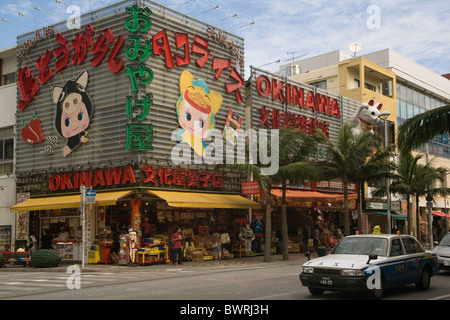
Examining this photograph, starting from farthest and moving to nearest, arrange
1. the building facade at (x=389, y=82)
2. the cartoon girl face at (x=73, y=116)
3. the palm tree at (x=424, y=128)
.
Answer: the building facade at (x=389, y=82) → the cartoon girl face at (x=73, y=116) → the palm tree at (x=424, y=128)

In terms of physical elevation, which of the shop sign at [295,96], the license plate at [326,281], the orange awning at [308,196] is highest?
the shop sign at [295,96]

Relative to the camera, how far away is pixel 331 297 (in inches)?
456

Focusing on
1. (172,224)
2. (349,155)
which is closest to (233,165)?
(172,224)

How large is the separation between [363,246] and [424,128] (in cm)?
464

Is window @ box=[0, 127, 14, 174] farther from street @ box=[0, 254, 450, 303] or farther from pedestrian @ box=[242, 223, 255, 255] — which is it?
street @ box=[0, 254, 450, 303]

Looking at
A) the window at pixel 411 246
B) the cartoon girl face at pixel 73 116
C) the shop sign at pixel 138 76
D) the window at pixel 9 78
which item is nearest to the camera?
the window at pixel 411 246

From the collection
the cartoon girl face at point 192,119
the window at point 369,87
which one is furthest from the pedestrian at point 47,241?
the window at point 369,87

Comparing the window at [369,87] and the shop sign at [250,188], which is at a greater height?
the window at [369,87]

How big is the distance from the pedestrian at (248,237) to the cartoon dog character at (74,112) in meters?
9.57

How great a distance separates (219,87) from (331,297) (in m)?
18.4

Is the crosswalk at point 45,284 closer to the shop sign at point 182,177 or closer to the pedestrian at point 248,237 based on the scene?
the shop sign at point 182,177

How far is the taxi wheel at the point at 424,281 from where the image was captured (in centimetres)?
1280

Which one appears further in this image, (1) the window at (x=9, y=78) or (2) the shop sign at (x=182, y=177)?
(1) the window at (x=9, y=78)
